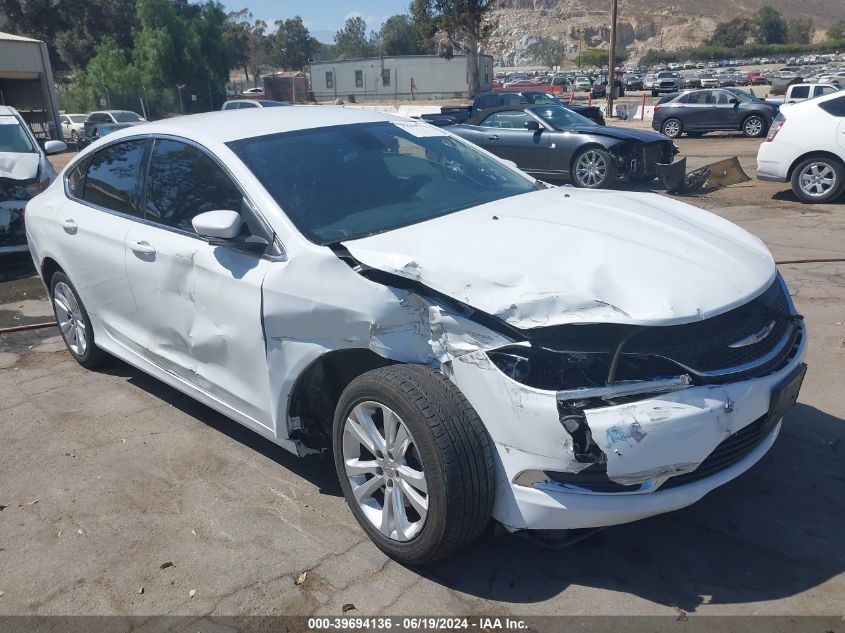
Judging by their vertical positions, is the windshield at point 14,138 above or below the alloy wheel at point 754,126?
above

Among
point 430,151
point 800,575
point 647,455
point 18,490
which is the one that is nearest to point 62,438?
point 18,490

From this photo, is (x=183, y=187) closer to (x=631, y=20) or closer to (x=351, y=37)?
(x=351, y=37)

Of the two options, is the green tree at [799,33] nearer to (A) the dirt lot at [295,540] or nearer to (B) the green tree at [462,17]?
(B) the green tree at [462,17]

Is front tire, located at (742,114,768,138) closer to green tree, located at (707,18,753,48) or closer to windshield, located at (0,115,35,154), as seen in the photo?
windshield, located at (0,115,35,154)

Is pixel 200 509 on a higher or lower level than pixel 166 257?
lower

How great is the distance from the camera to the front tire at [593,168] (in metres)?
11.8

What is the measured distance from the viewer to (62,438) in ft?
14.2

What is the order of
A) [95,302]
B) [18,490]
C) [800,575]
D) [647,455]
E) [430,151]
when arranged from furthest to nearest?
[95,302] < [430,151] < [18,490] < [800,575] < [647,455]

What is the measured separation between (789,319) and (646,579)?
125 centimetres

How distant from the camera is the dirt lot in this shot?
9.34 ft

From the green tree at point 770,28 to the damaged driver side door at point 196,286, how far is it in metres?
142

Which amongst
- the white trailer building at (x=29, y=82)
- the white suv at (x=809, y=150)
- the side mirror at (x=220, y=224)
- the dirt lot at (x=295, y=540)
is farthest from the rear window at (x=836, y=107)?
the white trailer building at (x=29, y=82)

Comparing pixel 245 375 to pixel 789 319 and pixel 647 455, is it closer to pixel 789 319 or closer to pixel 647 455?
pixel 647 455

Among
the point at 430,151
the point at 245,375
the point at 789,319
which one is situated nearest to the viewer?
the point at 789,319
